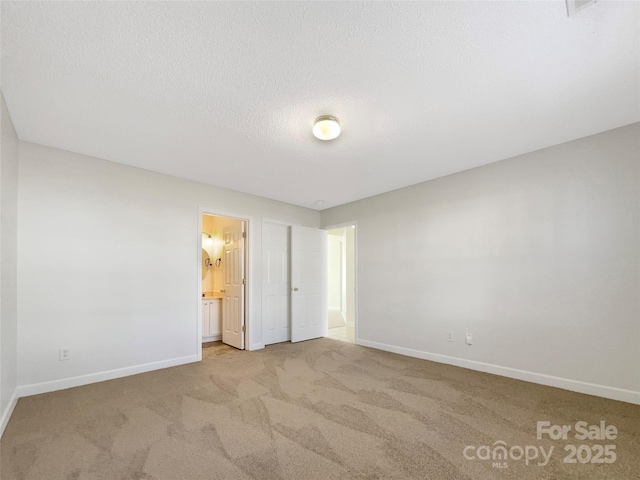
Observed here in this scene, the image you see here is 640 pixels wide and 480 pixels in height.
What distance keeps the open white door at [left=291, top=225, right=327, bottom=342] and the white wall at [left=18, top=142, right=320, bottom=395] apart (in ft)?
5.74

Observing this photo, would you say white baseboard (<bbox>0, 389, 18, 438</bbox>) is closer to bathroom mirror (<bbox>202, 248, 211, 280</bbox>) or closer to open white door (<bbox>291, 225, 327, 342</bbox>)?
bathroom mirror (<bbox>202, 248, 211, 280</bbox>)

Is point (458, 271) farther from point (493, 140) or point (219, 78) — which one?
point (219, 78)

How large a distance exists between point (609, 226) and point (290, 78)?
3.27m

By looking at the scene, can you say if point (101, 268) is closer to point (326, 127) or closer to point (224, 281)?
point (224, 281)

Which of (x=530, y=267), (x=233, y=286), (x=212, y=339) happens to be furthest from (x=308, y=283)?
(x=530, y=267)

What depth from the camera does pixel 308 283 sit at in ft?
18.5

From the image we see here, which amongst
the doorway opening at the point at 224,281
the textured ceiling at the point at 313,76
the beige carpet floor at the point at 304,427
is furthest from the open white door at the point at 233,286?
the textured ceiling at the point at 313,76

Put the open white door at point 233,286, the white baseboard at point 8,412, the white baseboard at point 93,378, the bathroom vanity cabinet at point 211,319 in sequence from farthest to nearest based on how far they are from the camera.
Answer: the bathroom vanity cabinet at point 211,319 → the open white door at point 233,286 → the white baseboard at point 93,378 → the white baseboard at point 8,412

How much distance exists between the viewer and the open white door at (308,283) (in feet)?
17.8

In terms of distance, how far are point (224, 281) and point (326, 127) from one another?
12.2 feet

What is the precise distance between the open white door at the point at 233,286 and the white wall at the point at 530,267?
2.31 meters

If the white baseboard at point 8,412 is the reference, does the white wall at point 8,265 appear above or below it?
above

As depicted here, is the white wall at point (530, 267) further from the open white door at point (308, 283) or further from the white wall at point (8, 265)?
the white wall at point (8, 265)

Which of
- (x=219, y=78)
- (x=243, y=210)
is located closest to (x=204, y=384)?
(x=243, y=210)
